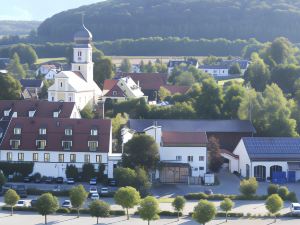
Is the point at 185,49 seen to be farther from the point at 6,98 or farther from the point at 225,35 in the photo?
the point at 6,98

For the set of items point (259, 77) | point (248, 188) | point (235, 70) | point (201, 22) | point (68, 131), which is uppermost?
point (201, 22)

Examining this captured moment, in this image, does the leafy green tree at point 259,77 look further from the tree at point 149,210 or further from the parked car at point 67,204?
the tree at point 149,210

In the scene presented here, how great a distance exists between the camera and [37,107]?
5719 centimetres

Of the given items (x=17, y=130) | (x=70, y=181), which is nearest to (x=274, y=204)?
(x=70, y=181)

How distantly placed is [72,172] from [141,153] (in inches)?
176

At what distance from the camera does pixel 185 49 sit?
156625mm

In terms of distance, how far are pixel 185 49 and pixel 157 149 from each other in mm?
108412

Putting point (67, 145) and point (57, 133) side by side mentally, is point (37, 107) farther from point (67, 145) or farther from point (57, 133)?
point (67, 145)

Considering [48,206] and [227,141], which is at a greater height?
[227,141]

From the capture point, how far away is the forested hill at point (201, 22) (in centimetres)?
17512

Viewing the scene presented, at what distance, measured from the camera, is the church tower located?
7712 cm

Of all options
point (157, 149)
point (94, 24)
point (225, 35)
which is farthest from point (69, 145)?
point (94, 24)

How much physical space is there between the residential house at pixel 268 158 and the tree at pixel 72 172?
11.0m

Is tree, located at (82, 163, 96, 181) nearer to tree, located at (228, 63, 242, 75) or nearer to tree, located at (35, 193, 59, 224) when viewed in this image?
tree, located at (35, 193, 59, 224)
